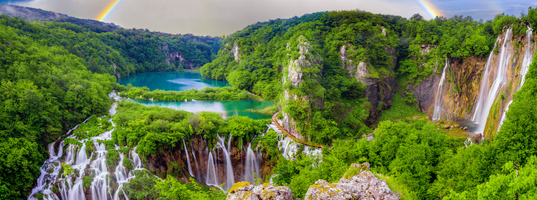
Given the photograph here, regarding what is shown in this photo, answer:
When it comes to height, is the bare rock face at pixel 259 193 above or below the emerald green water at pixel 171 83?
above

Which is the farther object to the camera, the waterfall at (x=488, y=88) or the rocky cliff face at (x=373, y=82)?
the rocky cliff face at (x=373, y=82)

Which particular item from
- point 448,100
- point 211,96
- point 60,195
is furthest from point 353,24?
point 60,195

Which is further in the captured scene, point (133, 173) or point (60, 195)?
point (133, 173)

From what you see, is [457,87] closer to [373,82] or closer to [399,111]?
[399,111]

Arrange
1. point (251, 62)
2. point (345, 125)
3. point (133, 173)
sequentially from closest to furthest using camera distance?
point (133, 173) → point (345, 125) → point (251, 62)

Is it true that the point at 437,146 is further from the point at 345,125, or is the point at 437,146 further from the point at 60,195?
the point at 60,195

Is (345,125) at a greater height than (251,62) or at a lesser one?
lesser

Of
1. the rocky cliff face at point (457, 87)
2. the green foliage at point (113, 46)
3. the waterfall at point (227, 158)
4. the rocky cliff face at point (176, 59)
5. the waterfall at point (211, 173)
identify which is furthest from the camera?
the rocky cliff face at point (176, 59)

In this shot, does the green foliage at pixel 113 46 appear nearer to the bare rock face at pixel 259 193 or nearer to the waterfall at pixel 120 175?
the waterfall at pixel 120 175

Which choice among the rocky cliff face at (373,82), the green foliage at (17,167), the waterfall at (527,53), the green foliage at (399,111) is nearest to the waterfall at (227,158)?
the green foliage at (17,167)
